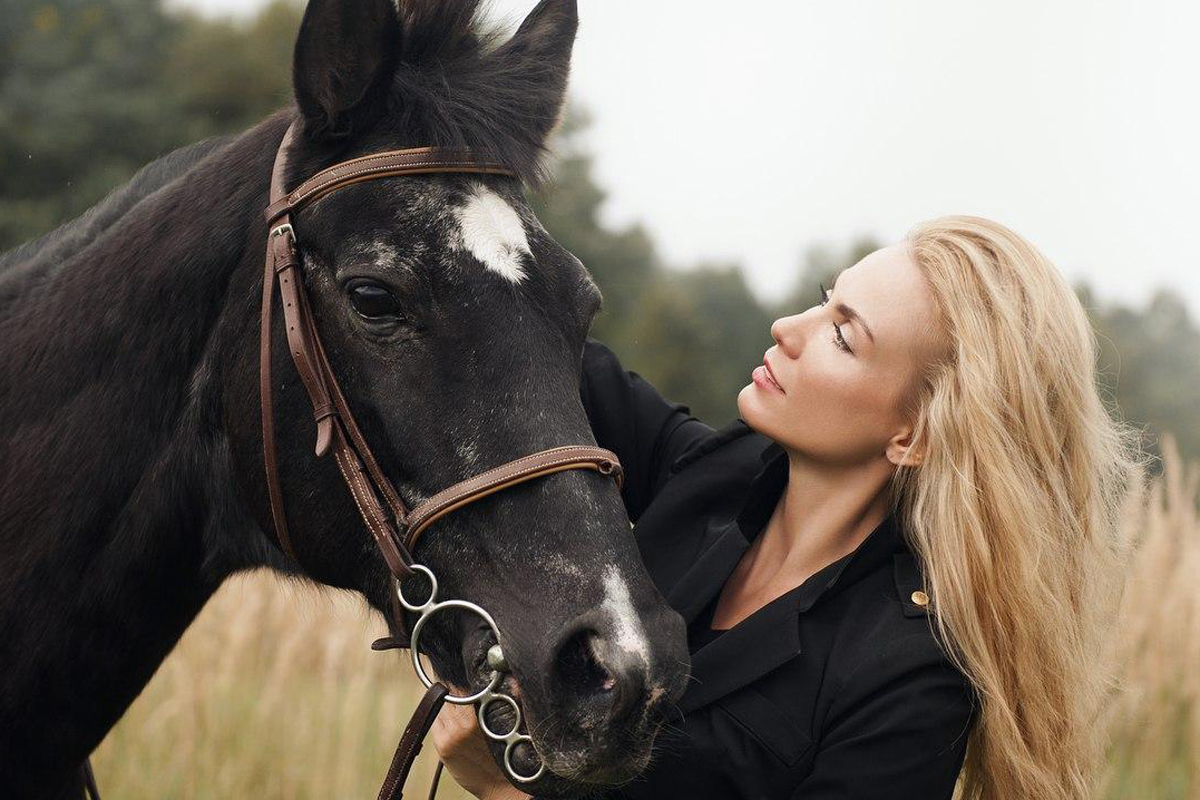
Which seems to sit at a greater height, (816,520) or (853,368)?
(853,368)

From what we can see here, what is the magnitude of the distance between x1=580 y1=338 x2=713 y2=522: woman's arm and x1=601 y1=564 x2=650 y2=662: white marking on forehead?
1080mm

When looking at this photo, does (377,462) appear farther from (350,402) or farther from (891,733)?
(891,733)

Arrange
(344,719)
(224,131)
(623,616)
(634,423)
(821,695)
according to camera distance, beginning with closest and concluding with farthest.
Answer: (623,616) → (821,695) → (634,423) → (344,719) → (224,131)

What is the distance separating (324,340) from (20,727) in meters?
1.06

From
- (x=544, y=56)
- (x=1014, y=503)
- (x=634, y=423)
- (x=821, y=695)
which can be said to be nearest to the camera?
(x=821, y=695)

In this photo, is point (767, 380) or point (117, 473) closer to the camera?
point (117, 473)

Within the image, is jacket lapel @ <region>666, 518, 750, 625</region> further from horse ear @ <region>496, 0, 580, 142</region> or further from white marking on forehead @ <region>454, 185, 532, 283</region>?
horse ear @ <region>496, 0, 580, 142</region>

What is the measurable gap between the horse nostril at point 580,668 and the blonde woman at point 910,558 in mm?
419

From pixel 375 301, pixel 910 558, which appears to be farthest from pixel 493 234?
pixel 910 558

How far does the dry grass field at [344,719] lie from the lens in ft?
16.8

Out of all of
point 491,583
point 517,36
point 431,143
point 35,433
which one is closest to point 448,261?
point 431,143

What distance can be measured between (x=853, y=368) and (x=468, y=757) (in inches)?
47.8

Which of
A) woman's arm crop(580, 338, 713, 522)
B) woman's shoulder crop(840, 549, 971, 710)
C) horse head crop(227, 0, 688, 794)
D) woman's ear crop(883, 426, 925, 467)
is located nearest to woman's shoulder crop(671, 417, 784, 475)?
woman's arm crop(580, 338, 713, 522)

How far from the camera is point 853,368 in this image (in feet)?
8.63
